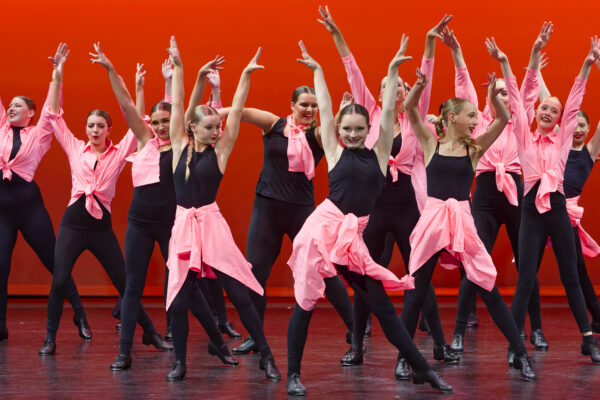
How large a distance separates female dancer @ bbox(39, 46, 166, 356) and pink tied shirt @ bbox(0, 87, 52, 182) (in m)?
0.33

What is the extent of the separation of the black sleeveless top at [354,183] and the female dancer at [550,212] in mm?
1139

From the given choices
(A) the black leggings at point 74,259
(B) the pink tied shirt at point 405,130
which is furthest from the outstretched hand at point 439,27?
(A) the black leggings at point 74,259

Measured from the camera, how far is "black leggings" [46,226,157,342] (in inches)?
192

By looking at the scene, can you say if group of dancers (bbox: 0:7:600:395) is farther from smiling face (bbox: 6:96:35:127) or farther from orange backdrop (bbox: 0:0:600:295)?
orange backdrop (bbox: 0:0:600:295)

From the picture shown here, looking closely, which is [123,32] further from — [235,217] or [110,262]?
[110,262]

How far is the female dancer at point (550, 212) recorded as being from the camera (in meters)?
4.51

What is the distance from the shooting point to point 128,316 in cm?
445

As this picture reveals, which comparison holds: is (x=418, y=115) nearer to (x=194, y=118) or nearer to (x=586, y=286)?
(x=194, y=118)

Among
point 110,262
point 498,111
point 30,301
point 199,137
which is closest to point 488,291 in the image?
point 498,111

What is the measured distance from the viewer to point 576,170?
17.3 feet

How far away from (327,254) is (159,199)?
4.19ft

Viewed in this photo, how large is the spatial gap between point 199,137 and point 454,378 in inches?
68.6

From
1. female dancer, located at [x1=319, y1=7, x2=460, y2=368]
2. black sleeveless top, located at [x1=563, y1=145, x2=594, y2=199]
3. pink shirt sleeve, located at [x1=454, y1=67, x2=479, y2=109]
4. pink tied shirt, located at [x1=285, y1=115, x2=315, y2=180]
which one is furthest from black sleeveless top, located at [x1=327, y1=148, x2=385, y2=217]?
black sleeveless top, located at [x1=563, y1=145, x2=594, y2=199]

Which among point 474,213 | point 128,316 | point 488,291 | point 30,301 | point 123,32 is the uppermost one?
point 123,32
